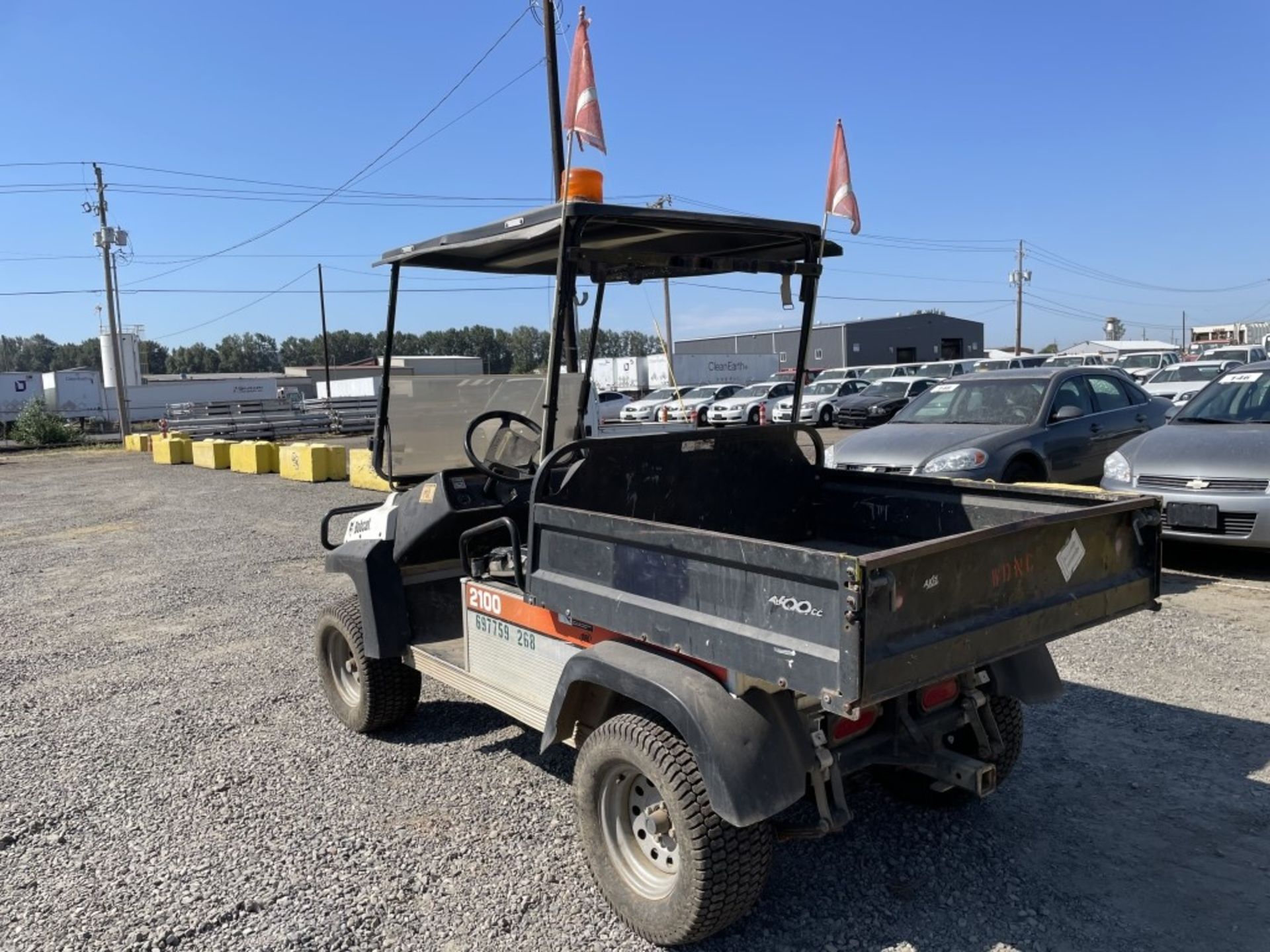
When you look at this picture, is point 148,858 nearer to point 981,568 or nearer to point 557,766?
point 557,766

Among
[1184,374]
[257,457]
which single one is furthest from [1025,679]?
[1184,374]

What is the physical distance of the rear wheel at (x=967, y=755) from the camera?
142 inches

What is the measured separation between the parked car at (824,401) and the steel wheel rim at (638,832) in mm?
22117

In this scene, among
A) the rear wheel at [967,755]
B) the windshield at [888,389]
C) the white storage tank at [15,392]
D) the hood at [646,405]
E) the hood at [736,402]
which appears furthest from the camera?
the white storage tank at [15,392]

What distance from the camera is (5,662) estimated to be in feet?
20.6

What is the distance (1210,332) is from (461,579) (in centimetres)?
7164

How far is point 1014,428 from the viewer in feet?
27.5

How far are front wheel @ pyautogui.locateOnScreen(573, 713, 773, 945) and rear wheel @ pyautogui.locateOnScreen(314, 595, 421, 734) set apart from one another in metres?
1.68

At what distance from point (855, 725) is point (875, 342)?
201 feet

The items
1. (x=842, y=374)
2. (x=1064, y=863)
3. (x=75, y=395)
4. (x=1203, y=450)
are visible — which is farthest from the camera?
(x=75, y=395)

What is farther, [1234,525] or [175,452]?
[175,452]

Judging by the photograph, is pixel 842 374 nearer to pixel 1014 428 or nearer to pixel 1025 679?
pixel 1014 428

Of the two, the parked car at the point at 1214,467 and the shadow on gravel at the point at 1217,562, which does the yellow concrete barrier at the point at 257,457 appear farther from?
the shadow on gravel at the point at 1217,562

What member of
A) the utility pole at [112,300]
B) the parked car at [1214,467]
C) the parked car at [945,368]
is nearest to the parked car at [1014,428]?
the parked car at [1214,467]
